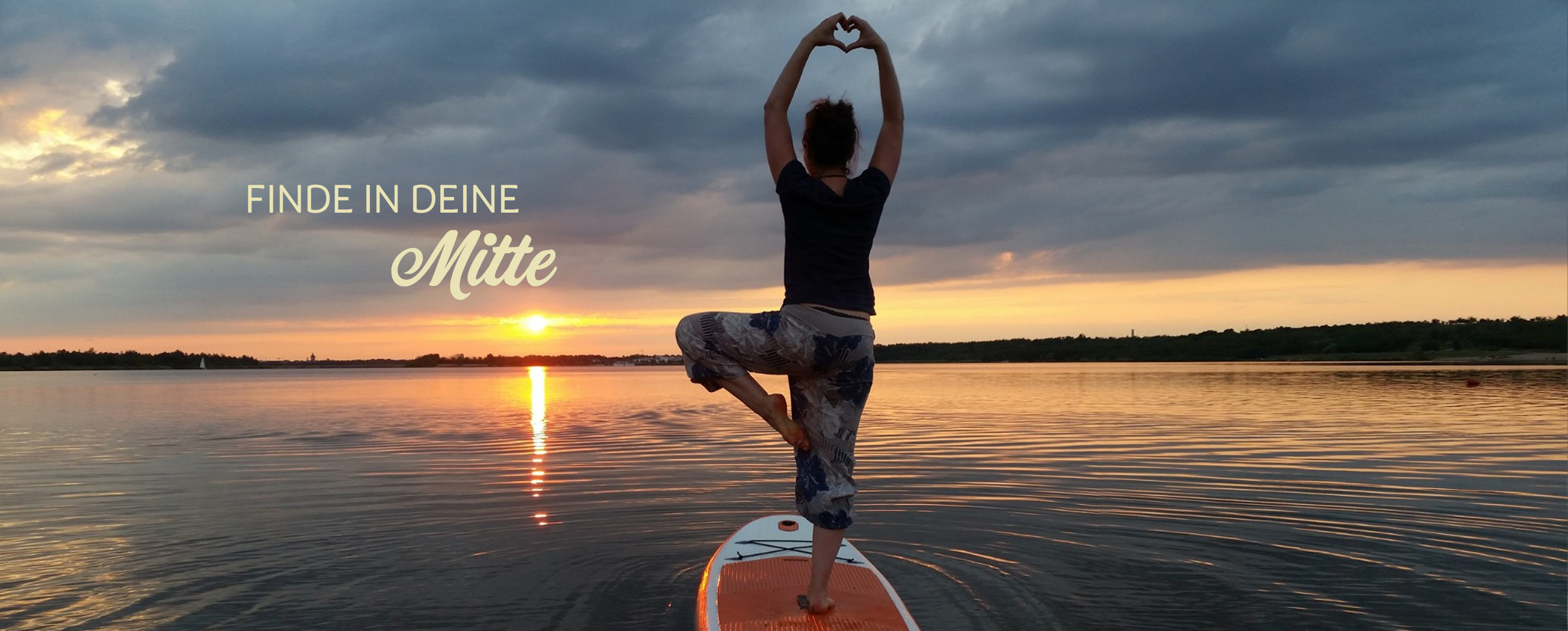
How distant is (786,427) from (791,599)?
1.90 m

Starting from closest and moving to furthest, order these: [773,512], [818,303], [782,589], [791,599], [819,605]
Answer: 1. [818,303]
2. [819,605]
3. [791,599]
4. [782,589]
5. [773,512]

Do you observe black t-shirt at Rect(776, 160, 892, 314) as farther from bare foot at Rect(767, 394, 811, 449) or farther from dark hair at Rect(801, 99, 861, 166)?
bare foot at Rect(767, 394, 811, 449)

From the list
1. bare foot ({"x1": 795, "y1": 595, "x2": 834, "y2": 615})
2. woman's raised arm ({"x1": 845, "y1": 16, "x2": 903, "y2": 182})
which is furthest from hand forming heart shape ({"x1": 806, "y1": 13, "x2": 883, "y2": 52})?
bare foot ({"x1": 795, "y1": 595, "x2": 834, "y2": 615})

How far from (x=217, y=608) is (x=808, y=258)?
5.53 metres

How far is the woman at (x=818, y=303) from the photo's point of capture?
5223 mm

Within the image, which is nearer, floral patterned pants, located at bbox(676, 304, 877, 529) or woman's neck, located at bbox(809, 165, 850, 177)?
floral patterned pants, located at bbox(676, 304, 877, 529)

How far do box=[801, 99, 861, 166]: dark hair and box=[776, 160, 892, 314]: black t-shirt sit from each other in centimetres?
17

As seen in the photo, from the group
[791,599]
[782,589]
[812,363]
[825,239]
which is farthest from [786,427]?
[782,589]

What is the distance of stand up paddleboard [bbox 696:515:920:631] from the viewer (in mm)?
6312

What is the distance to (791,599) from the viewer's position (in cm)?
676

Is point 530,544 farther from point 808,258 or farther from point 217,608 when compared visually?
point 808,258

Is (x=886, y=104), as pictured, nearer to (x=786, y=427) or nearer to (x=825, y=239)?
(x=825, y=239)

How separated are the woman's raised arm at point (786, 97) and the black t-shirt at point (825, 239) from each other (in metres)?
0.09

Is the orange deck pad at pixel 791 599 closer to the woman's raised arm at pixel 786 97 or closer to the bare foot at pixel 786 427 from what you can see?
the bare foot at pixel 786 427
